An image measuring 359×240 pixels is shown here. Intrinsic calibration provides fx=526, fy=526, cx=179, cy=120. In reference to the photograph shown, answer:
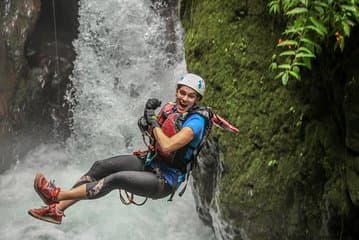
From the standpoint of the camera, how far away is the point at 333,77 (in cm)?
488

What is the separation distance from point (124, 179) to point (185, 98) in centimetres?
89

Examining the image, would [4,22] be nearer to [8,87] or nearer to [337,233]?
[8,87]

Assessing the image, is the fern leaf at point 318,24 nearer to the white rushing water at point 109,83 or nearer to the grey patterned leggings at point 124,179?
the grey patterned leggings at point 124,179

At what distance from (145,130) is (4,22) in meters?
6.53

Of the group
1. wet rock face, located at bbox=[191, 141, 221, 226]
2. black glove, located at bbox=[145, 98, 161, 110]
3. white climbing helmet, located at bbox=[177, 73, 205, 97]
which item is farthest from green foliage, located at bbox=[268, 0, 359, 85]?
wet rock face, located at bbox=[191, 141, 221, 226]

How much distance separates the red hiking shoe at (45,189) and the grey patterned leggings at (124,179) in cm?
28

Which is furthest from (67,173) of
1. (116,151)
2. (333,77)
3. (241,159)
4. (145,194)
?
(333,77)

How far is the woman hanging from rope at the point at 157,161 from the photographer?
4270 millimetres

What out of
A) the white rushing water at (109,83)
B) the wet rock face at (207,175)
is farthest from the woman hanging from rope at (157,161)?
the white rushing water at (109,83)

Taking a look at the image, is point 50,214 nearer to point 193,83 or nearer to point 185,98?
point 185,98

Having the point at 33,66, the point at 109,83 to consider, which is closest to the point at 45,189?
the point at 33,66

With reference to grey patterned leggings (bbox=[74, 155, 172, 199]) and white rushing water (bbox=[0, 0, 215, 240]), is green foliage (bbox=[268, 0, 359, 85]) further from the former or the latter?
white rushing water (bbox=[0, 0, 215, 240])

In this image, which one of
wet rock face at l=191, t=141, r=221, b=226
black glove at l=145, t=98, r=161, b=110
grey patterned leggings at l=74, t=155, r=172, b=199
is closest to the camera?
black glove at l=145, t=98, r=161, b=110

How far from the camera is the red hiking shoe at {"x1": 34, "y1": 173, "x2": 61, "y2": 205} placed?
4.39 metres
